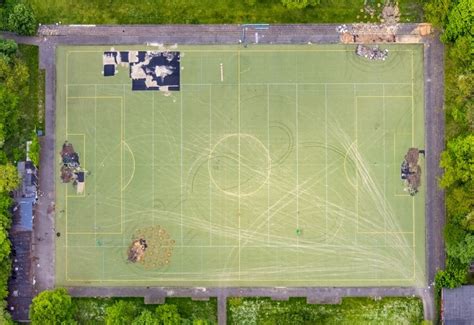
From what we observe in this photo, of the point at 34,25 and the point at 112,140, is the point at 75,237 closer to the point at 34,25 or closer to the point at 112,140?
the point at 112,140

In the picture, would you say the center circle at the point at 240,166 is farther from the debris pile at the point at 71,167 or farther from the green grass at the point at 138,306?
the debris pile at the point at 71,167

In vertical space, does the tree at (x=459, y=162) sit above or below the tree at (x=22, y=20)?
below

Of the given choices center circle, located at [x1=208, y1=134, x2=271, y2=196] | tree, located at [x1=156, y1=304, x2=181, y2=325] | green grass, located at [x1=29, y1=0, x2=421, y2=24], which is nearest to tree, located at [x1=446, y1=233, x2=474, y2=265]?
center circle, located at [x1=208, y1=134, x2=271, y2=196]

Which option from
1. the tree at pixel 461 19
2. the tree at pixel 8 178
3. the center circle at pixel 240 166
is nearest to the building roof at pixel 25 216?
the tree at pixel 8 178

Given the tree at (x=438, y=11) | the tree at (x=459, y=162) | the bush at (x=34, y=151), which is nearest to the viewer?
the tree at (x=459, y=162)

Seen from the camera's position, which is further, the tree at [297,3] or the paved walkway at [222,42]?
the paved walkway at [222,42]

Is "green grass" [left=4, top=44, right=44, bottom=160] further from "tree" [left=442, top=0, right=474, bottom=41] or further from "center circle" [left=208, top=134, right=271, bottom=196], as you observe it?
"tree" [left=442, top=0, right=474, bottom=41]

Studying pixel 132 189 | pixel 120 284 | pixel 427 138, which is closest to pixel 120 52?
pixel 132 189

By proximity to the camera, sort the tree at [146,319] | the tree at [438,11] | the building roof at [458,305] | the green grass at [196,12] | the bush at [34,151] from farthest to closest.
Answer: the green grass at [196,12] < the bush at [34,151] < the building roof at [458,305] < the tree at [438,11] < the tree at [146,319]
